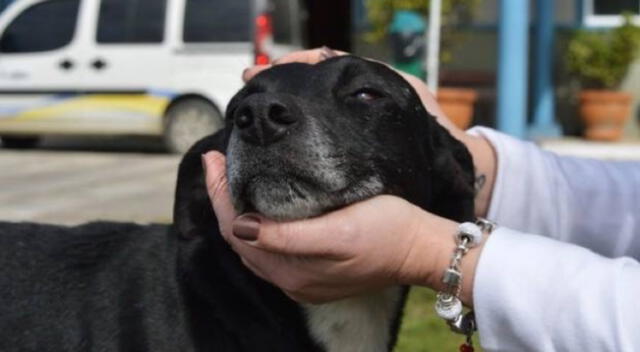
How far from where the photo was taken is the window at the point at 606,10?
1319 centimetres

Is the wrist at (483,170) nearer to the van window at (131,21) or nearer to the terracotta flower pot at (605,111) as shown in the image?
the terracotta flower pot at (605,111)

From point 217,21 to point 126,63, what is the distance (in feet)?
4.30

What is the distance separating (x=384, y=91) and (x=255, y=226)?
59 centimetres

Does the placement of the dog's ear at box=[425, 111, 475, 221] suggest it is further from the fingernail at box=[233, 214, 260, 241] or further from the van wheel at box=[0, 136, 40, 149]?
the van wheel at box=[0, 136, 40, 149]

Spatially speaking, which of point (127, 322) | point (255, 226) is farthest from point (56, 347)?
point (255, 226)

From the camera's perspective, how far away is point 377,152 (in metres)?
2.41

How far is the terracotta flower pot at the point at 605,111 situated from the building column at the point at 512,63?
126 centimetres

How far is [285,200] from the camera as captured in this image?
2.12 metres

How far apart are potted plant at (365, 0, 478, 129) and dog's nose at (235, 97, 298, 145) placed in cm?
925

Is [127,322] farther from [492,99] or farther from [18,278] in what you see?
[492,99]

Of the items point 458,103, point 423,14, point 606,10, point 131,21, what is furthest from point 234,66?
point 606,10

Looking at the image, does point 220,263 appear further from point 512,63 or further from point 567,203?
point 512,63

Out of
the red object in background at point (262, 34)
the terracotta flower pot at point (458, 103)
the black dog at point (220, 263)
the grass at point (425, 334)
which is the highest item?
the black dog at point (220, 263)

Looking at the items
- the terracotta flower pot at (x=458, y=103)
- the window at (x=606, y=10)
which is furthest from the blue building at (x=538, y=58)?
the terracotta flower pot at (x=458, y=103)
